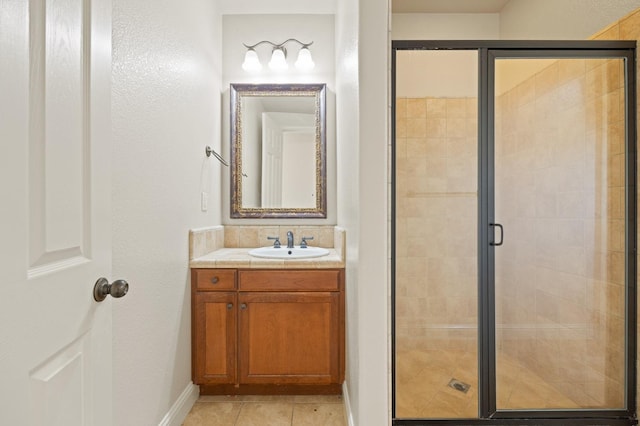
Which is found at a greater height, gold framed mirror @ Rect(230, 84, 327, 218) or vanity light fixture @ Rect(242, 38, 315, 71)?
vanity light fixture @ Rect(242, 38, 315, 71)

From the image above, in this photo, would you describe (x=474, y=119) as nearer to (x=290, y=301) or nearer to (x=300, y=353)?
(x=290, y=301)

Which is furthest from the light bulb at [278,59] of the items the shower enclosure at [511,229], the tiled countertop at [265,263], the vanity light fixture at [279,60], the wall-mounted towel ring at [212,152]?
the tiled countertop at [265,263]

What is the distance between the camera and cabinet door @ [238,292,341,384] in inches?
80.6

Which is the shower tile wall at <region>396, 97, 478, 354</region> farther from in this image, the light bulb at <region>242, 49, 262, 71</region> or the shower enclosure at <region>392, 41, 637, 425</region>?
the light bulb at <region>242, 49, 262, 71</region>

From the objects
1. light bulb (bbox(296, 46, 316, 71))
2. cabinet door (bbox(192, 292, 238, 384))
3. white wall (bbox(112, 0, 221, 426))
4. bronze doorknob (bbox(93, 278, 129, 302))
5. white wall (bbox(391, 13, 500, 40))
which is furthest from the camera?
white wall (bbox(391, 13, 500, 40))

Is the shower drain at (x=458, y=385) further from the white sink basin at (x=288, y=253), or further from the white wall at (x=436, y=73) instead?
the white wall at (x=436, y=73)

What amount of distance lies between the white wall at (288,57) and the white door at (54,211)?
1735 mm

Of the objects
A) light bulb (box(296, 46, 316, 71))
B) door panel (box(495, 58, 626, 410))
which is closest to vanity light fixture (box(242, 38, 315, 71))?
light bulb (box(296, 46, 316, 71))

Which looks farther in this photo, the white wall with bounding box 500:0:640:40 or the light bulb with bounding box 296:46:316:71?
the light bulb with bounding box 296:46:316:71

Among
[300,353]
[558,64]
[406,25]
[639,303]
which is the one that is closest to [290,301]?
[300,353]

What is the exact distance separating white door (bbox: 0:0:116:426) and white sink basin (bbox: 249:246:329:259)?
129 centimetres

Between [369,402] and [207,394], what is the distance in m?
1.18

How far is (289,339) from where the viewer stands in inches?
80.7

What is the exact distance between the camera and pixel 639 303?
5.64 feet
